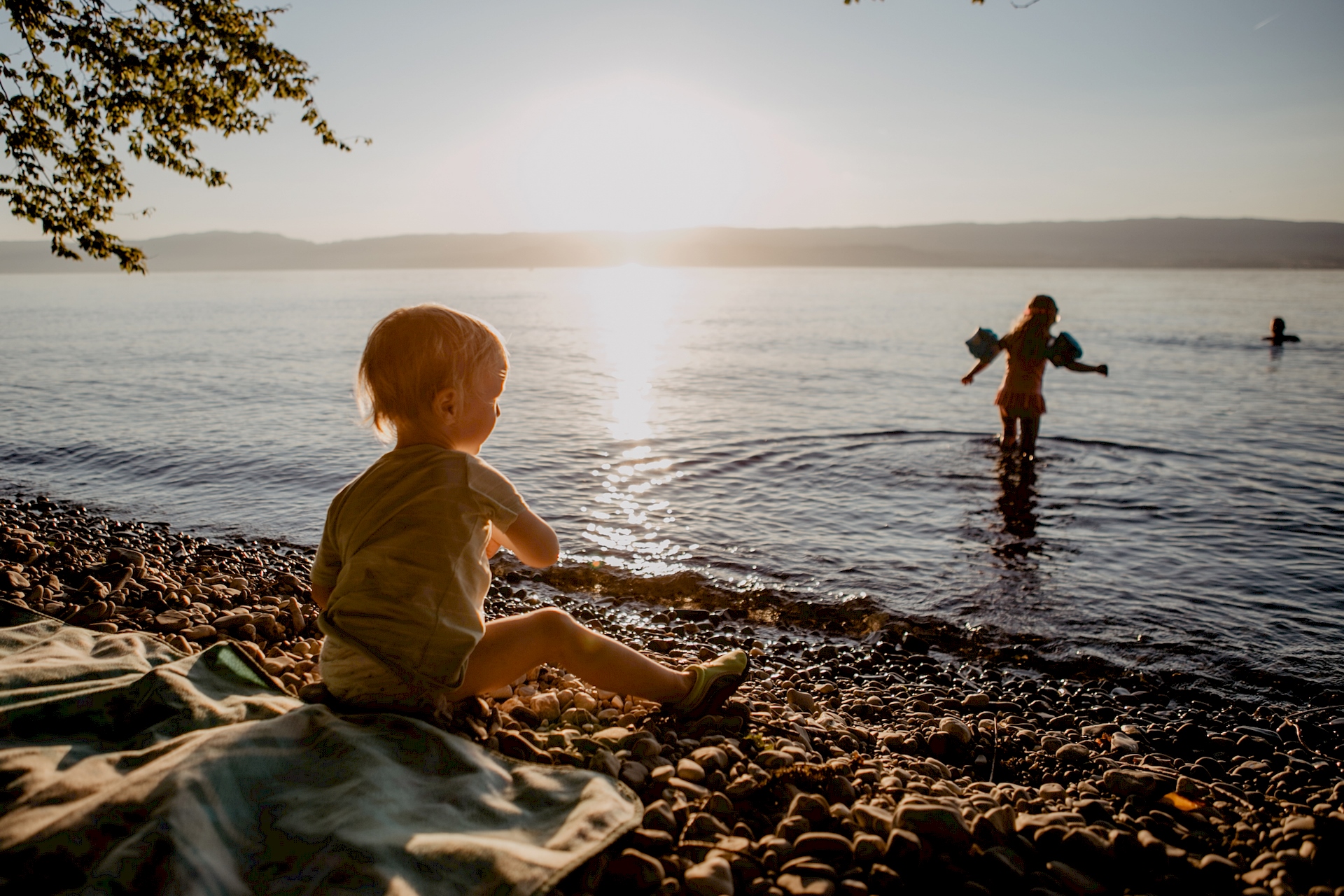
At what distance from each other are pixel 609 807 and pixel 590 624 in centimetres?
361

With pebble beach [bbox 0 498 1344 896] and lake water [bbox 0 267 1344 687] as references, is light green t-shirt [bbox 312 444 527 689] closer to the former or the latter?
pebble beach [bbox 0 498 1344 896]

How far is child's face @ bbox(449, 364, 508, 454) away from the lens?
3.35m

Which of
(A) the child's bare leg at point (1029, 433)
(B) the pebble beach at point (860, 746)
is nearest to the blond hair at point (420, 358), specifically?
(B) the pebble beach at point (860, 746)

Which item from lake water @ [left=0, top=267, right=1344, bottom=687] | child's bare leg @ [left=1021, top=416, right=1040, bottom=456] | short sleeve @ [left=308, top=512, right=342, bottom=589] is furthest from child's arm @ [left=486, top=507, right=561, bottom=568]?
child's bare leg @ [left=1021, top=416, right=1040, bottom=456]

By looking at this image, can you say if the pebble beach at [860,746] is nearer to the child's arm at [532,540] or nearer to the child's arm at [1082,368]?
the child's arm at [532,540]

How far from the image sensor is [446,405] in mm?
3301

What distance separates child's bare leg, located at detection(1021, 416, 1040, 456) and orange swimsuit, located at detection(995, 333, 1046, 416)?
0.12 m

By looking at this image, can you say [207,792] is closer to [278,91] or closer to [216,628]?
[216,628]

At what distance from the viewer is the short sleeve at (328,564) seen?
3445 millimetres

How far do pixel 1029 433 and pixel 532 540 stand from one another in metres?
9.97

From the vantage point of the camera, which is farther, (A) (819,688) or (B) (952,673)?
(B) (952,673)

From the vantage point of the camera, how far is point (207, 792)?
249 cm

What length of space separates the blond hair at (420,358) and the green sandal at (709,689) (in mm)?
1829

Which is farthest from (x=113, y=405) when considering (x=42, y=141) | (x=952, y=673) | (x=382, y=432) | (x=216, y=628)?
(x=952, y=673)
